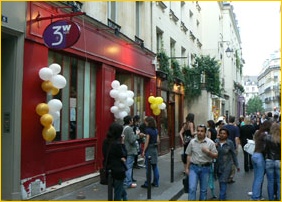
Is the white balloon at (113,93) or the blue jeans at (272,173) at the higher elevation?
the white balloon at (113,93)

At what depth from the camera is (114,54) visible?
11.0m

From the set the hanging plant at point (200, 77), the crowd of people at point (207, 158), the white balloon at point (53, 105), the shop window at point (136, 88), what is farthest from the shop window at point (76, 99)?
the hanging plant at point (200, 77)

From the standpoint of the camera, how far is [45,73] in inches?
283

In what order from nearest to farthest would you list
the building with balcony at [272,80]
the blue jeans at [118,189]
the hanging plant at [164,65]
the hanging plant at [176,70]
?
the blue jeans at [118,189] < the hanging plant at [164,65] < the hanging plant at [176,70] < the building with balcony at [272,80]

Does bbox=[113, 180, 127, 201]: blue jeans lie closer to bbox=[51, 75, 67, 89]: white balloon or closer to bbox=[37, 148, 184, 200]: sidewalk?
bbox=[37, 148, 184, 200]: sidewalk

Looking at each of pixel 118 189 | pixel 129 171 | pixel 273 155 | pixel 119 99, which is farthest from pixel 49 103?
pixel 273 155

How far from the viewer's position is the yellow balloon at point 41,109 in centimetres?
718

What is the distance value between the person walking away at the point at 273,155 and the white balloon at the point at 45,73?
437 centimetres

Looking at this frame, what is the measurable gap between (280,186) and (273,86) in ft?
339

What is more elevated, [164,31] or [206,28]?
[206,28]

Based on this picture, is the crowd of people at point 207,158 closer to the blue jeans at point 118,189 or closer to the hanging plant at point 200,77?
the blue jeans at point 118,189

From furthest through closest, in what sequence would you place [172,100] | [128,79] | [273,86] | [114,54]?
[273,86]
[172,100]
[128,79]
[114,54]

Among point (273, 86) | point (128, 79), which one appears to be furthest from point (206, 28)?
point (273, 86)

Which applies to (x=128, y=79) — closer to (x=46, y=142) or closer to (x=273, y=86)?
(x=46, y=142)
